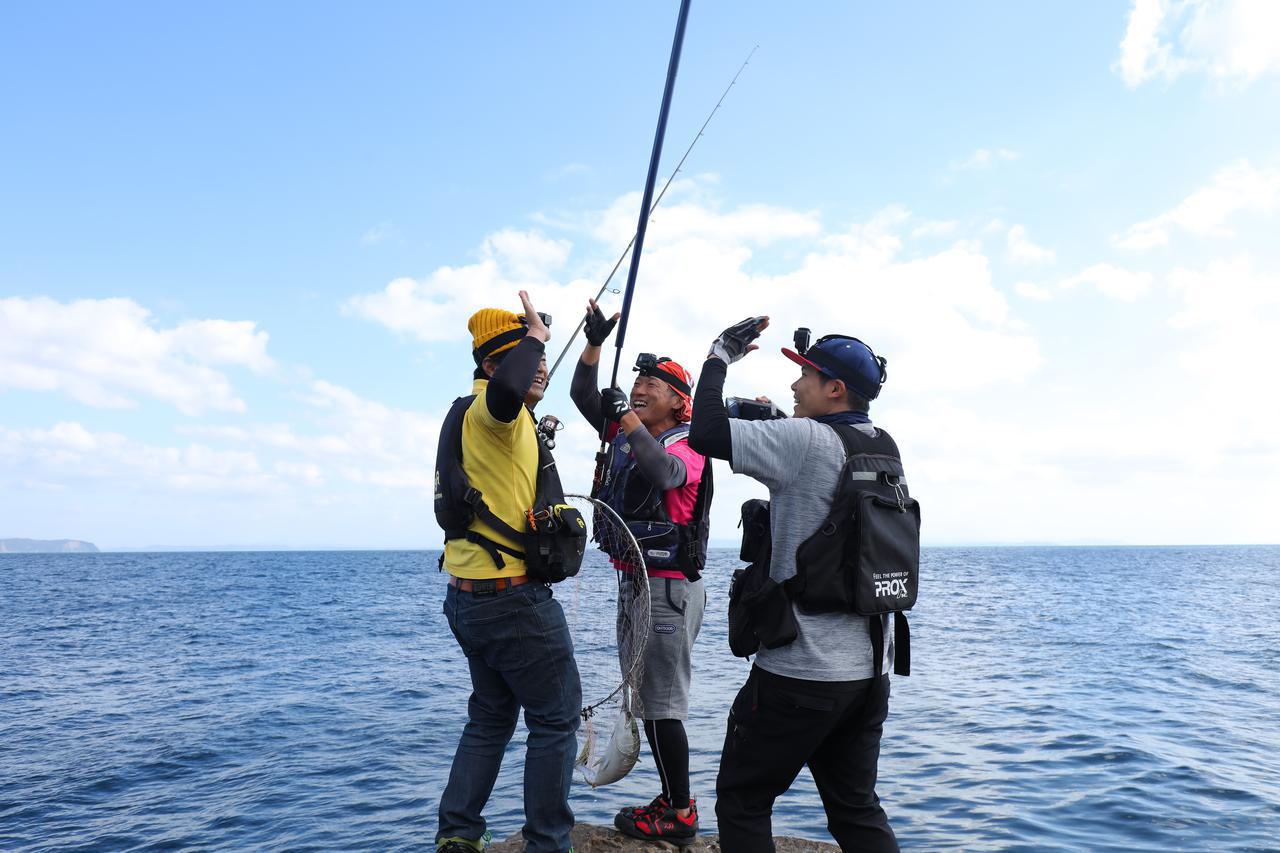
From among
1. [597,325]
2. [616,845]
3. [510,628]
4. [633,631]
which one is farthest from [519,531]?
[616,845]

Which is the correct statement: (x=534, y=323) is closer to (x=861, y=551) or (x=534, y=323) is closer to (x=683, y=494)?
(x=683, y=494)

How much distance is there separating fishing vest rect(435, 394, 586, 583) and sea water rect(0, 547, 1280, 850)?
1596 mm

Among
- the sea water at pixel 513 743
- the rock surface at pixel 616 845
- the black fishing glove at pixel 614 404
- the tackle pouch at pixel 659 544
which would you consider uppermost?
the black fishing glove at pixel 614 404

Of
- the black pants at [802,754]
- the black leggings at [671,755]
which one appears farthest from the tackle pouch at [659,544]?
the black pants at [802,754]

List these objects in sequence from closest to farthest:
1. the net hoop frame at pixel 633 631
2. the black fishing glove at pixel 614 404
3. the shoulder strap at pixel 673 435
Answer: the black fishing glove at pixel 614 404, the net hoop frame at pixel 633 631, the shoulder strap at pixel 673 435

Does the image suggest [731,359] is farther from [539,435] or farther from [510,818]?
[510,818]

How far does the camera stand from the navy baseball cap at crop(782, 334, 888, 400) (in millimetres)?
3873

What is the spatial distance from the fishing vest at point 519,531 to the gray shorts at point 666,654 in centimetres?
92

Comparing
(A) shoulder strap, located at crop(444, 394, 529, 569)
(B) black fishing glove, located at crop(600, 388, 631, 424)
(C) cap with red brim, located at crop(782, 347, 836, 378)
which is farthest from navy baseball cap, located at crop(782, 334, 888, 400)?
(A) shoulder strap, located at crop(444, 394, 529, 569)

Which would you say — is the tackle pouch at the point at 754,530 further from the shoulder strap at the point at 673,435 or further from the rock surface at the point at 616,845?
the rock surface at the point at 616,845

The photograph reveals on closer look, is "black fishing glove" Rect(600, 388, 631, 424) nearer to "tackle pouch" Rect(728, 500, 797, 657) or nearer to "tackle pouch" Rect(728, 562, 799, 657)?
"tackle pouch" Rect(728, 500, 797, 657)

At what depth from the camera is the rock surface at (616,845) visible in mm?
5059

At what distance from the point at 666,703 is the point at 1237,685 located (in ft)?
60.4

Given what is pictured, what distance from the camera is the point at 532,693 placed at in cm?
434
